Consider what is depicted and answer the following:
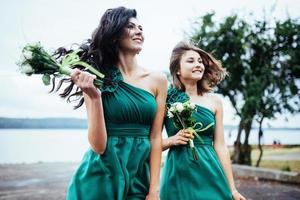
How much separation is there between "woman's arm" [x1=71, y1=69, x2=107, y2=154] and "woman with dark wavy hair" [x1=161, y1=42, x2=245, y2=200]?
1.40 meters

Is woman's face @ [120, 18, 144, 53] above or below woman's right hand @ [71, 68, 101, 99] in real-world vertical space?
above

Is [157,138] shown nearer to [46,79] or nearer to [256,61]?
[46,79]

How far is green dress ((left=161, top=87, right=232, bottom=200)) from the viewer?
3879 mm

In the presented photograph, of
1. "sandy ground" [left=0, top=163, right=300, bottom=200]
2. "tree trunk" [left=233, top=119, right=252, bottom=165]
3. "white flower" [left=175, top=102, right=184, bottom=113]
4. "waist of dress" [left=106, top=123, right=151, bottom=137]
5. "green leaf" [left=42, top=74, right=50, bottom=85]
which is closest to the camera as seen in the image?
"green leaf" [left=42, top=74, right=50, bottom=85]

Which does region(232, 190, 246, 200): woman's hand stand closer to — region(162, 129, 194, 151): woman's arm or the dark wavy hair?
region(162, 129, 194, 151): woman's arm

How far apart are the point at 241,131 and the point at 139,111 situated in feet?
36.4

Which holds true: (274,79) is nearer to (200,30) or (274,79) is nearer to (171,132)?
(200,30)

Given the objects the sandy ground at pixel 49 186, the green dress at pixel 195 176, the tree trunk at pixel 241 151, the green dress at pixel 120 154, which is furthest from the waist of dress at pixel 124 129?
the tree trunk at pixel 241 151

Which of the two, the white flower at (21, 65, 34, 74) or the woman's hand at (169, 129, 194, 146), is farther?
the woman's hand at (169, 129, 194, 146)

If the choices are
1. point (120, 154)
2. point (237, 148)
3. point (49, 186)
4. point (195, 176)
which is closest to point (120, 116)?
point (120, 154)

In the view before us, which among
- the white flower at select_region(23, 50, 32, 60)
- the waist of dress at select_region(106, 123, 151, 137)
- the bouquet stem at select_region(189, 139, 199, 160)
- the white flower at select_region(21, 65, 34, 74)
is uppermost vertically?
the white flower at select_region(23, 50, 32, 60)

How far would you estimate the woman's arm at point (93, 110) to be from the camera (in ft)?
7.84

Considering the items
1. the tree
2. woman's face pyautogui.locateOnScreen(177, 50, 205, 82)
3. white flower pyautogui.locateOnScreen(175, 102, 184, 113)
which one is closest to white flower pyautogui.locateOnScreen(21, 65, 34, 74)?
white flower pyautogui.locateOnScreen(175, 102, 184, 113)

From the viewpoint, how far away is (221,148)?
13.6 ft
